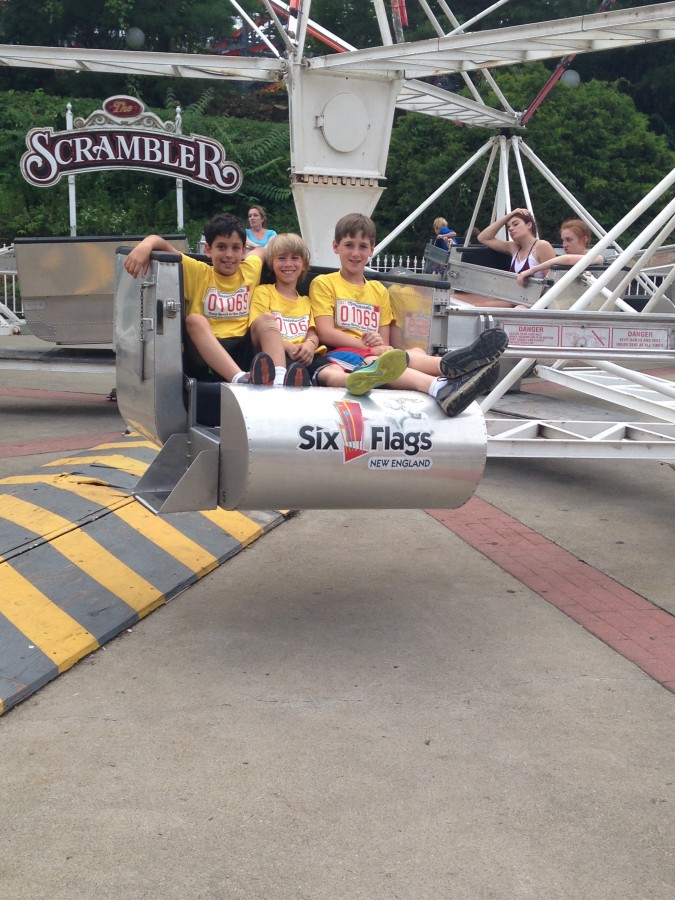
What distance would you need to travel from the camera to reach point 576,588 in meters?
5.82

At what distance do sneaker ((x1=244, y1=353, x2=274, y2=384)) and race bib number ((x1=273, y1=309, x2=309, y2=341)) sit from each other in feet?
2.25

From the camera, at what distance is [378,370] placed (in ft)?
14.9

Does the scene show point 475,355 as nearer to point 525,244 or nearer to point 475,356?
point 475,356

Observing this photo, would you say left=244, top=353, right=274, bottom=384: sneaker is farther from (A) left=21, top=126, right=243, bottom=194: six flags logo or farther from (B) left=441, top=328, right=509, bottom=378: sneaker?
(A) left=21, top=126, right=243, bottom=194: six flags logo

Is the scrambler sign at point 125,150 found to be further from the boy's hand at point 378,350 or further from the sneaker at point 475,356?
the sneaker at point 475,356


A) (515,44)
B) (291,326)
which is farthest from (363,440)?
(515,44)

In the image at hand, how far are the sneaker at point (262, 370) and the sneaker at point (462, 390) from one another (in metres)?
0.73

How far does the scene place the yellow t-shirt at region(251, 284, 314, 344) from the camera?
5.34 metres

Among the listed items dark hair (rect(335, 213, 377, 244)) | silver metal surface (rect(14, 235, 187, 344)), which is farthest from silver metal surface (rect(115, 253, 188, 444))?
silver metal surface (rect(14, 235, 187, 344))

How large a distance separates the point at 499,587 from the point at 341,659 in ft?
4.45

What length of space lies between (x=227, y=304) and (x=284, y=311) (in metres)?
0.30

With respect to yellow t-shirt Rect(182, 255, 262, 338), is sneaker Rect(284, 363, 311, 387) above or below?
below

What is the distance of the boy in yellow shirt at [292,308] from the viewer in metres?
5.18

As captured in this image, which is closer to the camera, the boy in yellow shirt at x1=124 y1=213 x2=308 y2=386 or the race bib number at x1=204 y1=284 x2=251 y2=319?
the boy in yellow shirt at x1=124 y1=213 x2=308 y2=386
